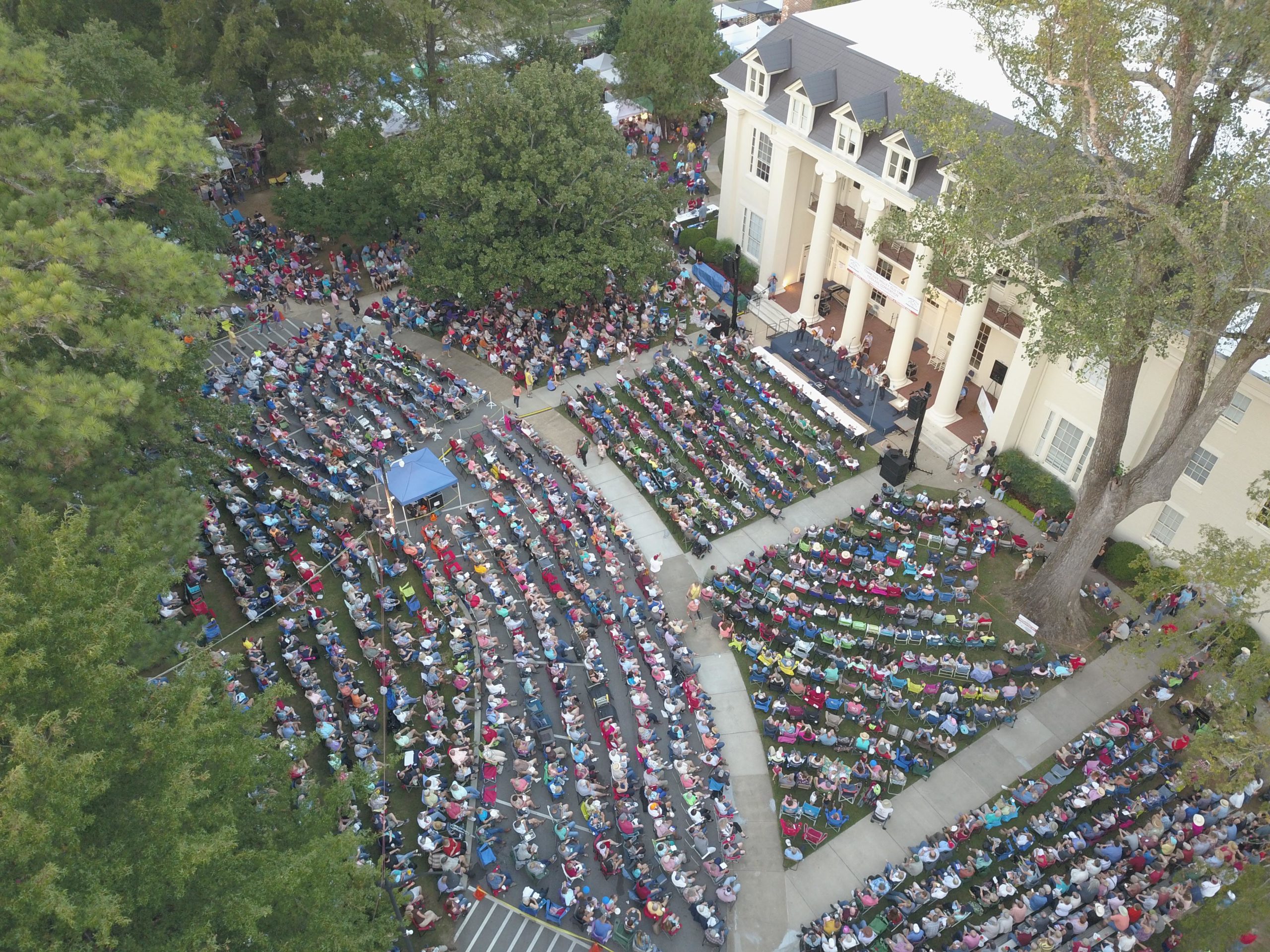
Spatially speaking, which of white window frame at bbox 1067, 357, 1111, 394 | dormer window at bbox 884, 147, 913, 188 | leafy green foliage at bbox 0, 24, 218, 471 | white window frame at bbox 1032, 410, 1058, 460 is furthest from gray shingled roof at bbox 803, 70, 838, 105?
leafy green foliage at bbox 0, 24, 218, 471

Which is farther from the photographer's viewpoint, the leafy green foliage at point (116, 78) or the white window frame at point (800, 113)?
the white window frame at point (800, 113)

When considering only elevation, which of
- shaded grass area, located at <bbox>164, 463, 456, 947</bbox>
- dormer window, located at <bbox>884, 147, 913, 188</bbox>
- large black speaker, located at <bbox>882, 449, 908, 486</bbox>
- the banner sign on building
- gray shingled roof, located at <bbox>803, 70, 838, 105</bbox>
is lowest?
shaded grass area, located at <bbox>164, 463, 456, 947</bbox>

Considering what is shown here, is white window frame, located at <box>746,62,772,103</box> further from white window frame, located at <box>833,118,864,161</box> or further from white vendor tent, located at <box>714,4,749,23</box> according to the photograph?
white vendor tent, located at <box>714,4,749,23</box>

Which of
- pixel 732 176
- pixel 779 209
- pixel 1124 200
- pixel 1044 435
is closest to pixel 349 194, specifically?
pixel 732 176

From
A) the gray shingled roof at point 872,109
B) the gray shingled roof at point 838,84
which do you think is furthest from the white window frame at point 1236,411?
the gray shingled roof at point 872,109

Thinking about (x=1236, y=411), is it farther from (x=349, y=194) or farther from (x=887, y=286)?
(x=349, y=194)

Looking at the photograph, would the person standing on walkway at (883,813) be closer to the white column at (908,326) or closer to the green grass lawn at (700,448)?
the green grass lawn at (700,448)
